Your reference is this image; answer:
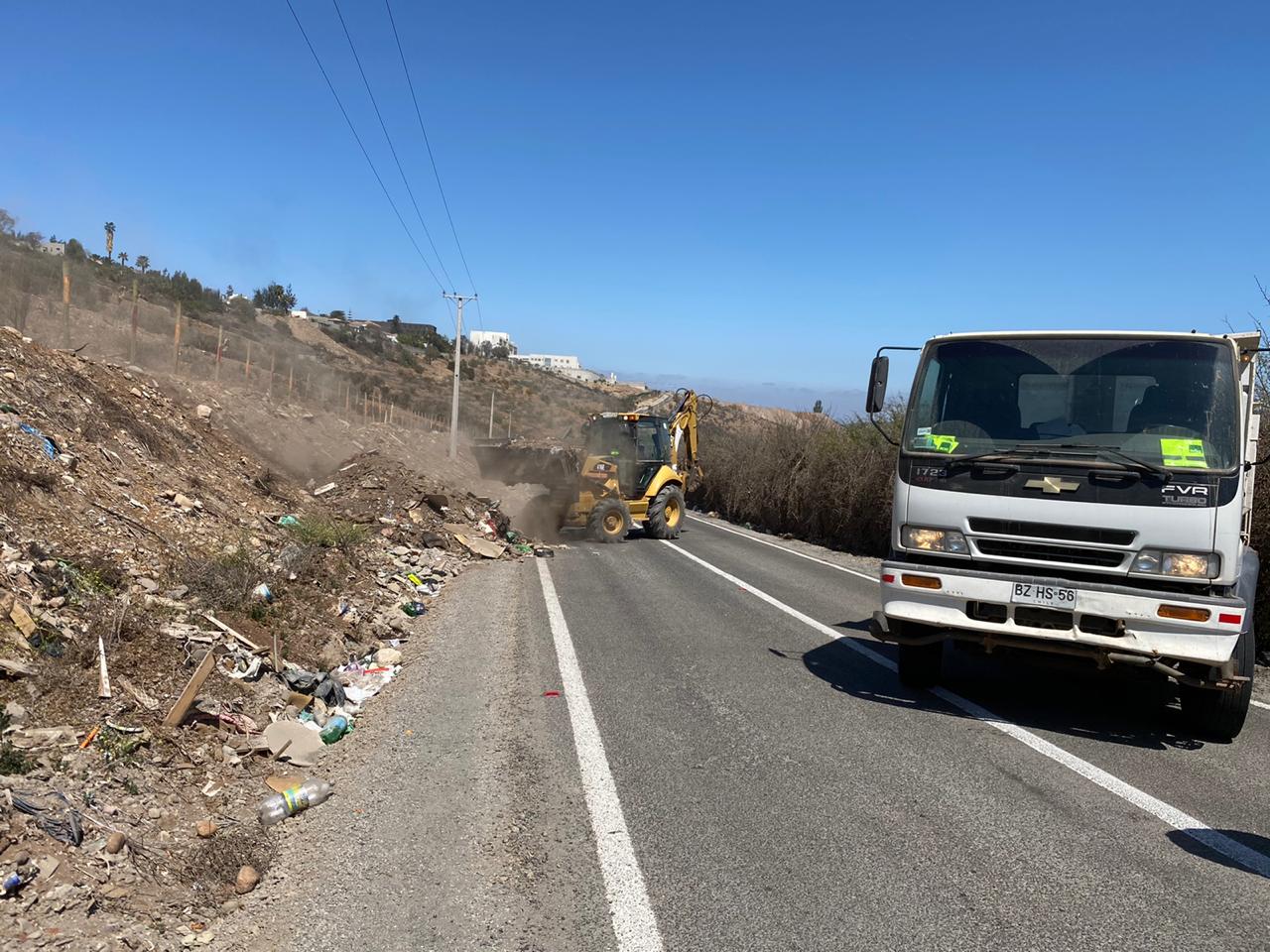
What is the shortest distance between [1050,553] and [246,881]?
17.1 feet

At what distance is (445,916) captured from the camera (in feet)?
11.5

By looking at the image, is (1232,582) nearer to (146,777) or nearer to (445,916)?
(445,916)

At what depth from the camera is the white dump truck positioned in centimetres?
528

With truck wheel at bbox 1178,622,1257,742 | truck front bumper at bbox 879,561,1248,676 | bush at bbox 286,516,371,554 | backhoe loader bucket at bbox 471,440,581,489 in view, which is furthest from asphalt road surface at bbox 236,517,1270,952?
backhoe loader bucket at bbox 471,440,581,489

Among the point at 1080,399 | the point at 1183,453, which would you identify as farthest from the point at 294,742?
the point at 1183,453

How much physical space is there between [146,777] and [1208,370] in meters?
7.22

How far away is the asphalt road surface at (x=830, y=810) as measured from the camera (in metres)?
3.47

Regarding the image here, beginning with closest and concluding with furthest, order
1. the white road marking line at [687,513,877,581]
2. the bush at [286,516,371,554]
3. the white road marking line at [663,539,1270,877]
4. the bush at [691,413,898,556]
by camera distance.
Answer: the white road marking line at [663,539,1270,877], the bush at [286,516,371,554], the white road marking line at [687,513,877,581], the bush at [691,413,898,556]

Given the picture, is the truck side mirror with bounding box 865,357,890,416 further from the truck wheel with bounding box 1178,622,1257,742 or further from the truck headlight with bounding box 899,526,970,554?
the truck wheel with bounding box 1178,622,1257,742

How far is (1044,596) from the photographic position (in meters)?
5.58

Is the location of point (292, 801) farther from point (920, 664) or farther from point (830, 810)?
point (920, 664)

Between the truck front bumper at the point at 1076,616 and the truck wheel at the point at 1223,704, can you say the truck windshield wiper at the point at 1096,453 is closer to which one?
the truck front bumper at the point at 1076,616

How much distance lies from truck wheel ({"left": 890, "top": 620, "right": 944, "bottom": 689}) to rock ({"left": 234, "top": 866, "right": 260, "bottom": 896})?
486 centimetres

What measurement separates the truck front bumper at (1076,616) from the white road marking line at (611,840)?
8.08 ft
